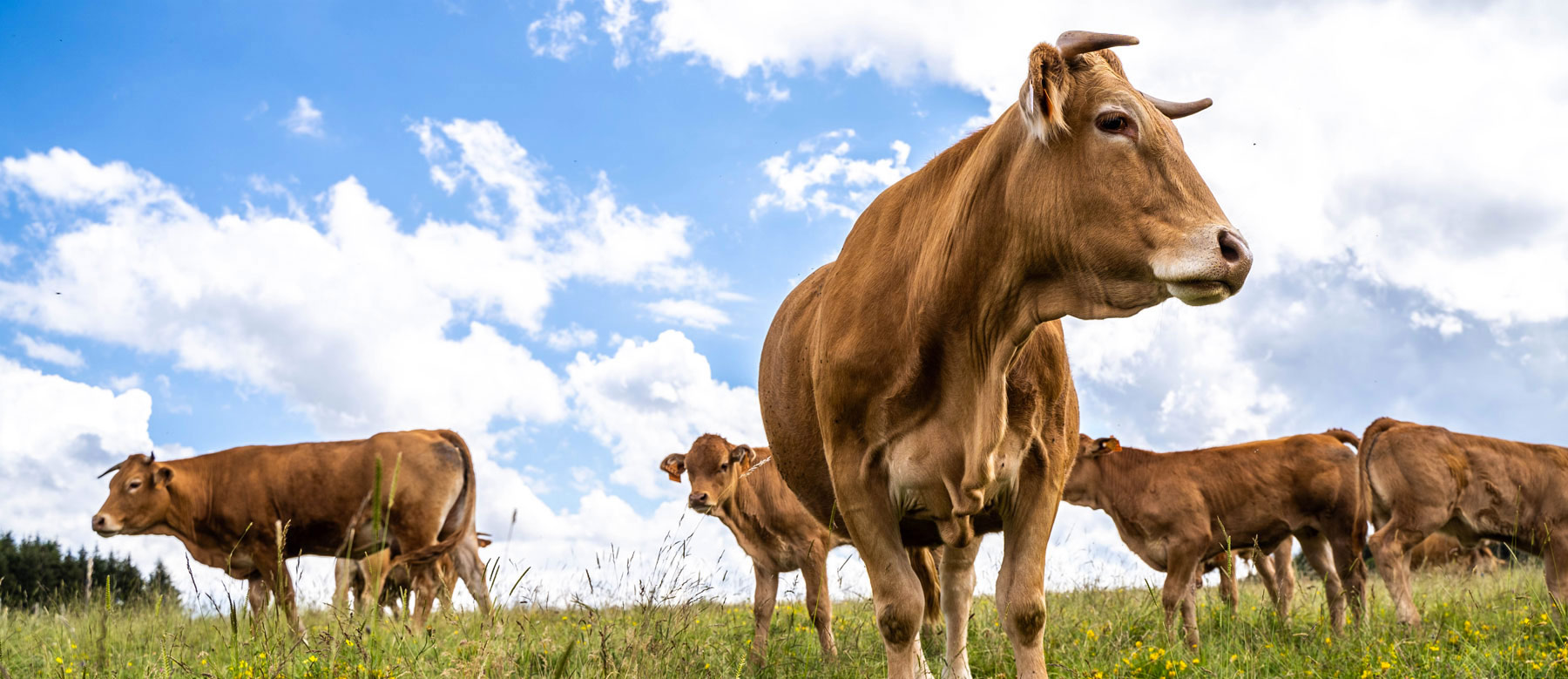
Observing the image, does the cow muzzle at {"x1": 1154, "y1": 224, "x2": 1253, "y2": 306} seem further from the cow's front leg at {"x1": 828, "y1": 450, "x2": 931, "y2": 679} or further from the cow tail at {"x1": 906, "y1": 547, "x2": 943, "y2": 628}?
the cow tail at {"x1": 906, "y1": 547, "x2": 943, "y2": 628}

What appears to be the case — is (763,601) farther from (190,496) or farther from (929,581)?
(190,496)

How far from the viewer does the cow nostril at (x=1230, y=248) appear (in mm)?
3355

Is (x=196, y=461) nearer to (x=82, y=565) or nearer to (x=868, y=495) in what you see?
(x=868, y=495)

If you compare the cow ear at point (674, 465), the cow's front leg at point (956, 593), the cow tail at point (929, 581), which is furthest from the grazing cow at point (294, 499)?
the cow's front leg at point (956, 593)

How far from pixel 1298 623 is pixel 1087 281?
280 inches

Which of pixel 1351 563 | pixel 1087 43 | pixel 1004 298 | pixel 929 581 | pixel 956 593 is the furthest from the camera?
pixel 1351 563

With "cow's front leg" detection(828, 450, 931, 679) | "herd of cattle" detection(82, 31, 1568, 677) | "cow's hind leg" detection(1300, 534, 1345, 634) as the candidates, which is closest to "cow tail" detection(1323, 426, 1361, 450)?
"cow's hind leg" detection(1300, 534, 1345, 634)

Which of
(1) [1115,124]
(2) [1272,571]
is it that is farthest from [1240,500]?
(1) [1115,124]

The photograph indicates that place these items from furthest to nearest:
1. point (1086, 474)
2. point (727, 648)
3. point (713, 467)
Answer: point (1086, 474) → point (713, 467) → point (727, 648)

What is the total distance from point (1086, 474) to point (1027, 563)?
28.4 ft

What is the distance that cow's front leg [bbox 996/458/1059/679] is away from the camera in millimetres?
4176

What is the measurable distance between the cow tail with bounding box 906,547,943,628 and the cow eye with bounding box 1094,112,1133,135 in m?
2.93

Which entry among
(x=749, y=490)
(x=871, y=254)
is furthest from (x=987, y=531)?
(x=749, y=490)

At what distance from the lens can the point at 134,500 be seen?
14898mm
